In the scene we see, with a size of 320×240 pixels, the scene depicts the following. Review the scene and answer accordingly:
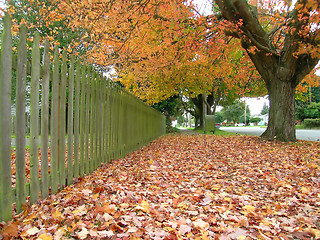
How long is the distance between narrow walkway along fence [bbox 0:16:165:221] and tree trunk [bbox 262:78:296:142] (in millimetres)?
6347

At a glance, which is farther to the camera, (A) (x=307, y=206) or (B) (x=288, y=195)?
(B) (x=288, y=195)

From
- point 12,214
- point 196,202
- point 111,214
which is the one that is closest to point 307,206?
point 196,202

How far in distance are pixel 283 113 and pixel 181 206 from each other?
7369 mm

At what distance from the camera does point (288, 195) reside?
3.33m

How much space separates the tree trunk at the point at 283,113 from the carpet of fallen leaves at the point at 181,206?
12.3 feet

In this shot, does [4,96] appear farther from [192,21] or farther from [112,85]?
[192,21]

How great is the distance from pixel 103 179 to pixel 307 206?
2.98 metres

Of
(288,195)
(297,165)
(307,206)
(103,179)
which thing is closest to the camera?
(307,206)

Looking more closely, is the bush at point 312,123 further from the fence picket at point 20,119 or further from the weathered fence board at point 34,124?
the fence picket at point 20,119

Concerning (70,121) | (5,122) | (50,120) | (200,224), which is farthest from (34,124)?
(200,224)

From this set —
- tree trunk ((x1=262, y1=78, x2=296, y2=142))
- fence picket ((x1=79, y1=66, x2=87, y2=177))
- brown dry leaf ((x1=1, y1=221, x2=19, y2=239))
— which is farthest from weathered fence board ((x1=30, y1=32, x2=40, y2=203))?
tree trunk ((x1=262, y1=78, x2=296, y2=142))

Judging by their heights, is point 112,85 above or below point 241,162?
above

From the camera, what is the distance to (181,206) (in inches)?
114

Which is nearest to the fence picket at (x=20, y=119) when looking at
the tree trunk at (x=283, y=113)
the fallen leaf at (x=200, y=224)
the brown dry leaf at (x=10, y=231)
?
the brown dry leaf at (x=10, y=231)
